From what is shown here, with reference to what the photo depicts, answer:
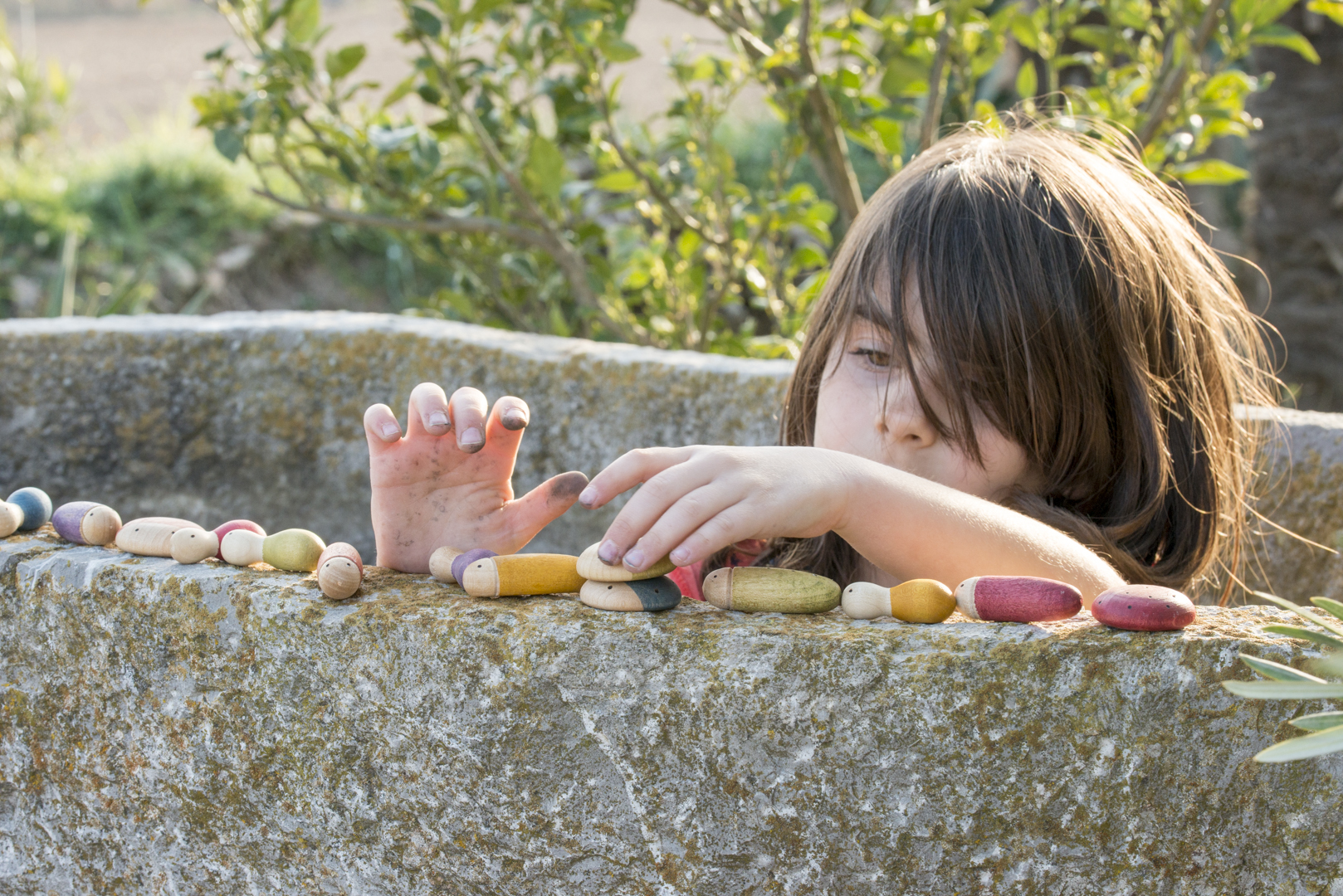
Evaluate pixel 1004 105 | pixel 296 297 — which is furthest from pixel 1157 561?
pixel 296 297

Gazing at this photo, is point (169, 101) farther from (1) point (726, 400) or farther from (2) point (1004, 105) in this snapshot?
(1) point (726, 400)

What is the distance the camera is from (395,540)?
881 mm

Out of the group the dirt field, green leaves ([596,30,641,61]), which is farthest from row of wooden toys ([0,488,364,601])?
the dirt field

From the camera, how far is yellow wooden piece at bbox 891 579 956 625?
67cm

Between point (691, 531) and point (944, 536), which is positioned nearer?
point (691, 531)

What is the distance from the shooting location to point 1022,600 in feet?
2.16

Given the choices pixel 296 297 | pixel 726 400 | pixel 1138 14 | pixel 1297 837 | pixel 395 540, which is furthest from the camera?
pixel 296 297

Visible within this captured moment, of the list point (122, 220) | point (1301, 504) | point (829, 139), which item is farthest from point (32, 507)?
point (122, 220)

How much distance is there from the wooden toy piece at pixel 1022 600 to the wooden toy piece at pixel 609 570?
0.63 feet

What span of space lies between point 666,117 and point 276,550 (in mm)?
1447

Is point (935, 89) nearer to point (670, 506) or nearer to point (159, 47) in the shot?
point (670, 506)

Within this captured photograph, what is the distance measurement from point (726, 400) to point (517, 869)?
0.83 metres

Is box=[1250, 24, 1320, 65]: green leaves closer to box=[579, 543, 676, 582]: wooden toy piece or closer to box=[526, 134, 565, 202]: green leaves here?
box=[526, 134, 565, 202]: green leaves

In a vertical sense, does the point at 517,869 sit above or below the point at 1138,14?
below
